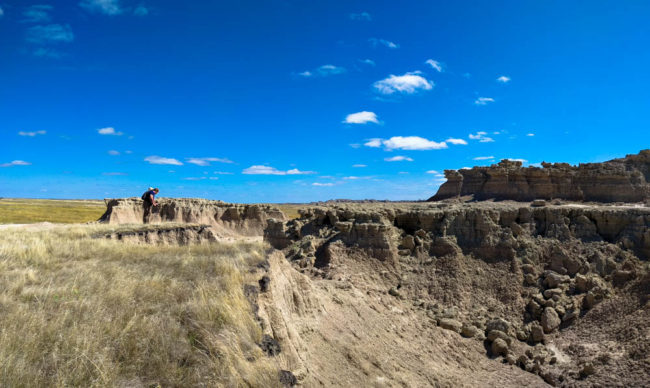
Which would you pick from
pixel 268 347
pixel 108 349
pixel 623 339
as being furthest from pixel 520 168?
pixel 108 349

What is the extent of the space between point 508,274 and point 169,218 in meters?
29.8

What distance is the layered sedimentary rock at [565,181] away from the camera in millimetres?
20406

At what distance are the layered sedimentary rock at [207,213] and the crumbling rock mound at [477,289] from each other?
67.1 feet

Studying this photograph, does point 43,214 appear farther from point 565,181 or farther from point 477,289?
point 565,181

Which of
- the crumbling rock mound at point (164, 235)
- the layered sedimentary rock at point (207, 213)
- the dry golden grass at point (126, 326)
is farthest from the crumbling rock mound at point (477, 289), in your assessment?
the layered sedimentary rock at point (207, 213)

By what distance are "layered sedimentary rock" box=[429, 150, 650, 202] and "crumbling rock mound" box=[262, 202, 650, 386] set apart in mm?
8201

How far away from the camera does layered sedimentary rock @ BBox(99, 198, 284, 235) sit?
103 feet

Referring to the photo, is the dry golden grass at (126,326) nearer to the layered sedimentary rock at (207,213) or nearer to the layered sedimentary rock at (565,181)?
the layered sedimentary rock at (565,181)

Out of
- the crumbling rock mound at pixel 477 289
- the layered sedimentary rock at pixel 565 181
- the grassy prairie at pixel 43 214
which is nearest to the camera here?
the crumbling rock mound at pixel 477 289

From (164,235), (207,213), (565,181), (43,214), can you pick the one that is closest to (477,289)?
(164,235)

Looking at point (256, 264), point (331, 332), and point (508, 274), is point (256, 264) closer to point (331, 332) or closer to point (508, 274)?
point (331, 332)

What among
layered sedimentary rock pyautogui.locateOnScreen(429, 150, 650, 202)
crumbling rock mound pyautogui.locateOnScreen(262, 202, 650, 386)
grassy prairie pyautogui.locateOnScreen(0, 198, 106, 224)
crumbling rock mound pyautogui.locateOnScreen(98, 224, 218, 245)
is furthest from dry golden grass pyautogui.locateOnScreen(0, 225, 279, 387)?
grassy prairie pyautogui.locateOnScreen(0, 198, 106, 224)

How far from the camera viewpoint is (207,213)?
36.0 meters

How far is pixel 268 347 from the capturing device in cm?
495
